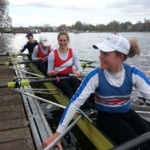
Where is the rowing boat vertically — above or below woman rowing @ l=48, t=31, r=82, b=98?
below

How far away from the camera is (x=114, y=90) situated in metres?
3.55

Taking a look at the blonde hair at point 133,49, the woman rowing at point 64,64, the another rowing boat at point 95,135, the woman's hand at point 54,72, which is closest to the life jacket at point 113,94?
the blonde hair at point 133,49

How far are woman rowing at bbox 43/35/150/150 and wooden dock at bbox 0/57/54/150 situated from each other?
51.8 inches

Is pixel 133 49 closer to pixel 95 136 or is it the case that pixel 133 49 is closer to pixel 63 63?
pixel 95 136

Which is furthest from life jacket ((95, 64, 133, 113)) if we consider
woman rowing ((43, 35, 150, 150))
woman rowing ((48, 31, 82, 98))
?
woman rowing ((48, 31, 82, 98))

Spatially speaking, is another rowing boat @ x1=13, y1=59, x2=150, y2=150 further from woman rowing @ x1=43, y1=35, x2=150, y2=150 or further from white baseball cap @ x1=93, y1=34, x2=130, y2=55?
white baseball cap @ x1=93, y1=34, x2=130, y2=55

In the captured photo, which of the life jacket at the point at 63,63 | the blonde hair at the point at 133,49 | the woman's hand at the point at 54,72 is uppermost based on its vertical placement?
the blonde hair at the point at 133,49

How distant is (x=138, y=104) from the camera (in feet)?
22.0

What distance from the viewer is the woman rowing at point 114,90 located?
132 inches

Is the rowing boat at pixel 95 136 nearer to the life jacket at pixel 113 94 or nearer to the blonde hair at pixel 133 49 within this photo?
the life jacket at pixel 113 94

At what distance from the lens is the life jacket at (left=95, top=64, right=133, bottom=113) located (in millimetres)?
3531

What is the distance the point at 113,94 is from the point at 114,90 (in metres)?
0.06

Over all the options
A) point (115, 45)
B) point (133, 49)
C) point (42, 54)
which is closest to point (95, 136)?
point (133, 49)

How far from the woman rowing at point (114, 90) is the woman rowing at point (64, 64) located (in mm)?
2766
